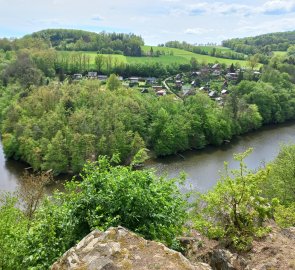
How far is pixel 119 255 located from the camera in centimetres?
961

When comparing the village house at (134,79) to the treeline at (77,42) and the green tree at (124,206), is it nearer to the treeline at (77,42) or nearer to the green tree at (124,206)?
the treeline at (77,42)

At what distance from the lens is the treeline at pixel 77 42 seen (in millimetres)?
125688

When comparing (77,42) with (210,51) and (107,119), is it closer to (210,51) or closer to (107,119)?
(210,51)

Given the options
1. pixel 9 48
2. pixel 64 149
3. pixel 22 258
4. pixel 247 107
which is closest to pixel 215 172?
pixel 64 149

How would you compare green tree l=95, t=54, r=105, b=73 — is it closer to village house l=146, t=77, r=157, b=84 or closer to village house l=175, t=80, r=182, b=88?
village house l=146, t=77, r=157, b=84

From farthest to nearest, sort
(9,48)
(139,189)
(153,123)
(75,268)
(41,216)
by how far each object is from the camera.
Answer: (9,48)
(153,123)
(41,216)
(139,189)
(75,268)

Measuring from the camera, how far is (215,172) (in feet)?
166

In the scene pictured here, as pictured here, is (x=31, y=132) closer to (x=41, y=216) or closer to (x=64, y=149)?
(x=64, y=149)

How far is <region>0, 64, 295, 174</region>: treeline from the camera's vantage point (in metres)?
49.2

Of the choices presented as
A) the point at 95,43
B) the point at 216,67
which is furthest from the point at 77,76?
the point at 95,43

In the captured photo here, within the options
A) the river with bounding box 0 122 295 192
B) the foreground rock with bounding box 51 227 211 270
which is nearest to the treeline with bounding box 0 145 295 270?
the foreground rock with bounding box 51 227 211 270

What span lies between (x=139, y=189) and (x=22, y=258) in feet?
15.2

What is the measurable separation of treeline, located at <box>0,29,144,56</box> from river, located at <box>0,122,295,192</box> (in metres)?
79.5

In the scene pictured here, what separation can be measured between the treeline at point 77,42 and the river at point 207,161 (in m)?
79.5
